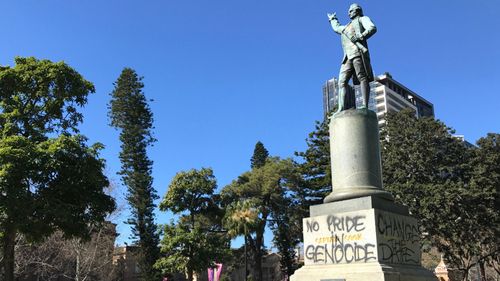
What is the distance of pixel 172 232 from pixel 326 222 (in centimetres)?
3242

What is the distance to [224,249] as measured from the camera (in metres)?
41.0

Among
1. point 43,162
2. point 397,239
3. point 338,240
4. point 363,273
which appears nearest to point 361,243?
point 338,240

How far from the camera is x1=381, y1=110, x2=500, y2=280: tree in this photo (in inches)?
1201

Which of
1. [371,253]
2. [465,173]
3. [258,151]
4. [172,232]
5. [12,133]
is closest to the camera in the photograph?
[371,253]

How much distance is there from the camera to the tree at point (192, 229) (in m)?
39.2

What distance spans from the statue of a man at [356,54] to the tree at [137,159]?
34.9m

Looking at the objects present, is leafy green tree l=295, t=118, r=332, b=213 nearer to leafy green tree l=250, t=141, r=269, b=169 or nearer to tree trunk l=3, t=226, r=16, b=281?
leafy green tree l=250, t=141, r=269, b=169

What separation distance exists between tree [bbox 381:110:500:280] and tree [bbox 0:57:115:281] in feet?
64.9

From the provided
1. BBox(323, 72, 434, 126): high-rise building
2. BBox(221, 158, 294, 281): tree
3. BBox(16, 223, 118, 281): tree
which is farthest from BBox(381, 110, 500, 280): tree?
BBox(323, 72, 434, 126): high-rise building

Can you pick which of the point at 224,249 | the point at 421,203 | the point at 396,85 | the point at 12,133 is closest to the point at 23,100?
the point at 12,133

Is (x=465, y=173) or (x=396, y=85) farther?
(x=396, y=85)

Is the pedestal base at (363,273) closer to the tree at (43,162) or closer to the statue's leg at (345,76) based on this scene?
the statue's leg at (345,76)

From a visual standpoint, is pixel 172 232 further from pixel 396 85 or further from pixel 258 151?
pixel 396 85

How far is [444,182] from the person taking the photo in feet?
106
